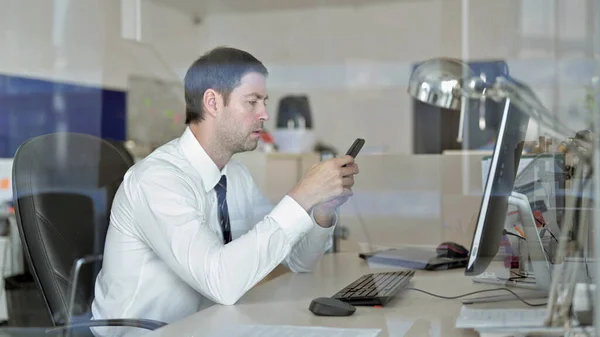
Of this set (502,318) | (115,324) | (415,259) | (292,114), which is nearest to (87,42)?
(292,114)

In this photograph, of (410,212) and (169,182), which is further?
(410,212)

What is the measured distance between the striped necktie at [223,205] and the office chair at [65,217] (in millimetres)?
230

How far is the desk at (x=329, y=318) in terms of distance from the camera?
43.9 inches

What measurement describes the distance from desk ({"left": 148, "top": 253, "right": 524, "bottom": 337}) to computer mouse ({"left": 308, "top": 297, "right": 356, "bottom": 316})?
0.04 feet

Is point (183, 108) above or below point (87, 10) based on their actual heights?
below

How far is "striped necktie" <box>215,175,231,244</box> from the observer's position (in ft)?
5.09

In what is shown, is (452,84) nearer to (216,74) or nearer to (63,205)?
(216,74)

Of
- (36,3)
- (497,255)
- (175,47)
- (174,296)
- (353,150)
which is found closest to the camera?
(497,255)

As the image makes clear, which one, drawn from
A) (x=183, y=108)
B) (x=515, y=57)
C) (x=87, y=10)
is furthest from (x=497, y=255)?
(x=515, y=57)

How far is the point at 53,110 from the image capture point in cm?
282

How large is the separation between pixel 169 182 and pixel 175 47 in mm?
1544

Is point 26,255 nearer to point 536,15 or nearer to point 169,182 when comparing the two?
point 169,182

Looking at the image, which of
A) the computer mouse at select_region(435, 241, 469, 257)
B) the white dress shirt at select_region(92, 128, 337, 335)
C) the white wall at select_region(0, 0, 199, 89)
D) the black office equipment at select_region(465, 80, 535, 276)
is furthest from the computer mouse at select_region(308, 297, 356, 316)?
the white wall at select_region(0, 0, 199, 89)

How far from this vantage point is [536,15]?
3.64 metres
